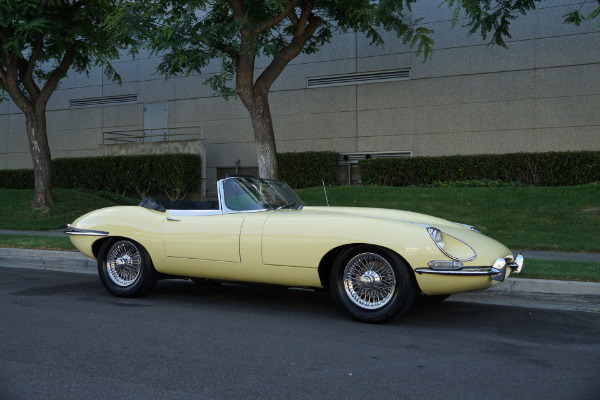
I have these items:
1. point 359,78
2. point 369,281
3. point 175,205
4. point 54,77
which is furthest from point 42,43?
point 369,281

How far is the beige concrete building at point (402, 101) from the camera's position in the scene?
56.3 feet

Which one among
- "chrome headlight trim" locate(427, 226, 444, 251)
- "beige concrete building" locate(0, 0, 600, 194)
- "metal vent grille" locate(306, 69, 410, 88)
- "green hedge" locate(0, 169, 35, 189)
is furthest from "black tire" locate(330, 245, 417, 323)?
"green hedge" locate(0, 169, 35, 189)

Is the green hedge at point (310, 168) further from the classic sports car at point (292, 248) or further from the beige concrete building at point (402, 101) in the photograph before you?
the classic sports car at point (292, 248)

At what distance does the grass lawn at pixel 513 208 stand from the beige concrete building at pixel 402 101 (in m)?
3.97

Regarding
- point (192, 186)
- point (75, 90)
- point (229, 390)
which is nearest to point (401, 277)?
point (229, 390)

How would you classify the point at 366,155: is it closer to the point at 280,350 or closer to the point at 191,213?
the point at 191,213

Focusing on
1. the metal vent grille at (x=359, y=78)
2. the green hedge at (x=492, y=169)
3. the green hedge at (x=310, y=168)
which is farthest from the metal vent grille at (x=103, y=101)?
the green hedge at (x=492, y=169)

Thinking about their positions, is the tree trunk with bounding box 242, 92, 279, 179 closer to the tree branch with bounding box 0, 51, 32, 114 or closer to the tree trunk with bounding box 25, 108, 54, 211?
the tree trunk with bounding box 25, 108, 54, 211

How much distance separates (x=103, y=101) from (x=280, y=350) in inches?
897

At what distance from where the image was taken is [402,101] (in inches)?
757

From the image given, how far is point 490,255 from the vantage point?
16.9 feet

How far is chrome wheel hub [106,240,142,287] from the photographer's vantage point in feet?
21.5

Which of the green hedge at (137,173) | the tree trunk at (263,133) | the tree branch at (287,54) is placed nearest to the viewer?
the tree trunk at (263,133)

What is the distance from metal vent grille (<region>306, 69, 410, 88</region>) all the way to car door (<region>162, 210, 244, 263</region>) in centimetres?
1446
